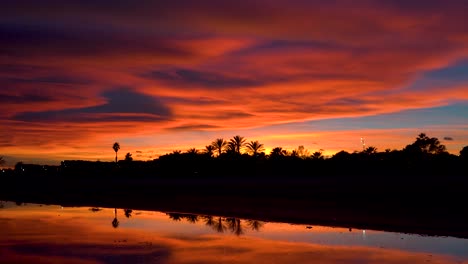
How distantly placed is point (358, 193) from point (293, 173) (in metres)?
36.2

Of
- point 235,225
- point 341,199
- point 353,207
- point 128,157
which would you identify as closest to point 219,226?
point 235,225

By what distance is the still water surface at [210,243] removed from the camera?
16.4 meters

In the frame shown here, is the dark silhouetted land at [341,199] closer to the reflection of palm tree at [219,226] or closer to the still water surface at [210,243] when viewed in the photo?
the reflection of palm tree at [219,226]

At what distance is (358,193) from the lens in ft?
132

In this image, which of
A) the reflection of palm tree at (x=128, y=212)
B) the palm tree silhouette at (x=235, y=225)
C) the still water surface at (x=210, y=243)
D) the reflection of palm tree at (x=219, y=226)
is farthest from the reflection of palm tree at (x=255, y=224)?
the reflection of palm tree at (x=128, y=212)

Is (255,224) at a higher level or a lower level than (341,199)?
lower

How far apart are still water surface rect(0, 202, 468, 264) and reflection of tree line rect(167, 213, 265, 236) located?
4cm

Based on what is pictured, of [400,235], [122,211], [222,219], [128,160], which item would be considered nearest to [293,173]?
[122,211]

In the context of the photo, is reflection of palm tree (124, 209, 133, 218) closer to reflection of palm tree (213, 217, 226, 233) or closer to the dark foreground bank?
the dark foreground bank

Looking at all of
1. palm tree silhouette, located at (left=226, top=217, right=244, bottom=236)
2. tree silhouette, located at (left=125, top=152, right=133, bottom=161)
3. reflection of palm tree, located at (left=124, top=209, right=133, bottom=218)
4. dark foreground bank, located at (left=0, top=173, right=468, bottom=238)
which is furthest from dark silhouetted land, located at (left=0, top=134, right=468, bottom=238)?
tree silhouette, located at (left=125, top=152, right=133, bottom=161)

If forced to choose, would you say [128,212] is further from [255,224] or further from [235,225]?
[255,224]

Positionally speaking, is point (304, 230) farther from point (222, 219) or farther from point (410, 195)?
point (410, 195)

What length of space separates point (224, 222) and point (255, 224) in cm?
179

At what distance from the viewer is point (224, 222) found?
1040 inches
